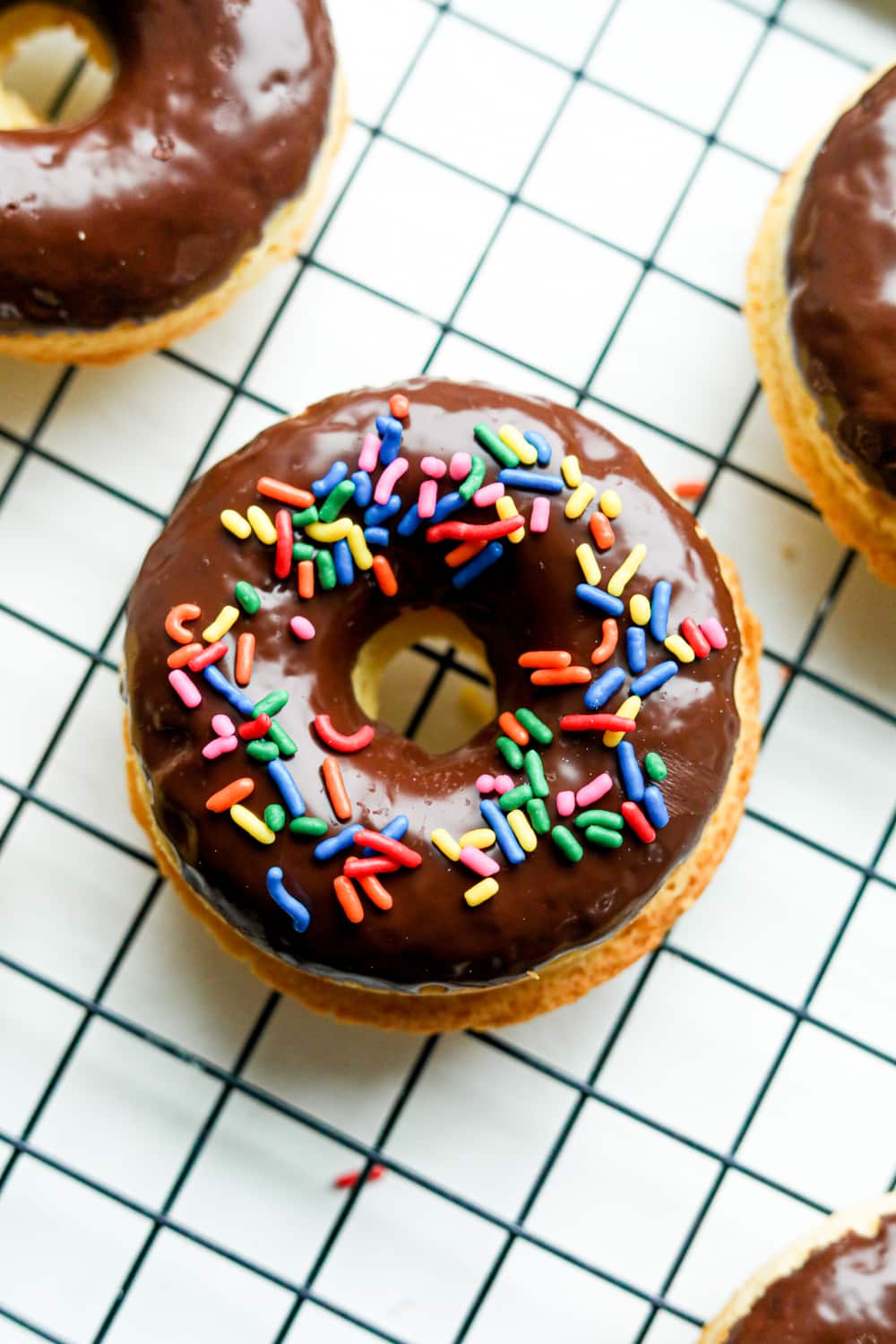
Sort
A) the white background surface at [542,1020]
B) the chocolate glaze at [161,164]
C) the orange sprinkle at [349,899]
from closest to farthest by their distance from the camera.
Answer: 1. the orange sprinkle at [349,899]
2. the chocolate glaze at [161,164]
3. the white background surface at [542,1020]

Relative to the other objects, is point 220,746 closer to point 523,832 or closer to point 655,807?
point 523,832

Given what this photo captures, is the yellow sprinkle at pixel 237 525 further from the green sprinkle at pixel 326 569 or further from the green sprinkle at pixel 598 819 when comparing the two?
the green sprinkle at pixel 598 819

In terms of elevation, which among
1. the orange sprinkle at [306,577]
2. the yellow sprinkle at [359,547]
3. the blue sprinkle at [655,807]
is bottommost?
the blue sprinkle at [655,807]

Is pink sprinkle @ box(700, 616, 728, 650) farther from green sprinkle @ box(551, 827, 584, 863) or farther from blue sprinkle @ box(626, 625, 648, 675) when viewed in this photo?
green sprinkle @ box(551, 827, 584, 863)

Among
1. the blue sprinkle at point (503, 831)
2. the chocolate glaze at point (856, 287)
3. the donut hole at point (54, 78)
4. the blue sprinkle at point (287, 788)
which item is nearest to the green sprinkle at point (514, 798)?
Answer: the blue sprinkle at point (503, 831)

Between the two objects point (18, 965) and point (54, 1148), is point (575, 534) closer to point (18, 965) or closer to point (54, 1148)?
point (18, 965)

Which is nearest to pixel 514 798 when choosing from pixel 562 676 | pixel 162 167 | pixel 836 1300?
pixel 562 676

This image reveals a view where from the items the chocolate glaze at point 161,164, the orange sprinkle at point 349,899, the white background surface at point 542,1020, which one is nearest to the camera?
the orange sprinkle at point 349,899
